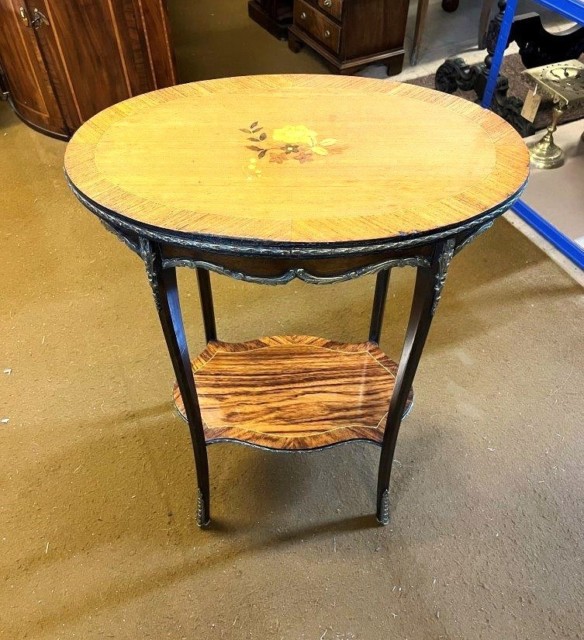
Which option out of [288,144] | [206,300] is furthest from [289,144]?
[206,300]

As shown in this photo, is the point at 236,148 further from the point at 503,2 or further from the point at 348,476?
the point at 503,2

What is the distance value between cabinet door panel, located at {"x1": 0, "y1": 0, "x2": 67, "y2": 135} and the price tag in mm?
1781

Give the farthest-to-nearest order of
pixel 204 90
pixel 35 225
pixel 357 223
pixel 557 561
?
1. pixel 35 225
2. pixel 557 561
3. pixel 204 90
4. pixel 357 223

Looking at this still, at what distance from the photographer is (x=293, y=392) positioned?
1.26 metres

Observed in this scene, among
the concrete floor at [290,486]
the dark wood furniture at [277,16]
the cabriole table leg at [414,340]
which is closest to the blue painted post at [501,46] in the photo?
the concrete floor at [290,486]

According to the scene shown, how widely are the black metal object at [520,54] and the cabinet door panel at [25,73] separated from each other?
162 centimetres

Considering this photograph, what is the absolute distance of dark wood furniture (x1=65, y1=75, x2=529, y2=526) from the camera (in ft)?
2.56

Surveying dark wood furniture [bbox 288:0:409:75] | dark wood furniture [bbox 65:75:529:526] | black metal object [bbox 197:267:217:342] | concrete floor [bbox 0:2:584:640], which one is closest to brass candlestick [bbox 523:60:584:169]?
concrete floor [bbox 0:2:584:640]

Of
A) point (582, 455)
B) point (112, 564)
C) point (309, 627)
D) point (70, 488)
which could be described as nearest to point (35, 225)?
point (70, 488)

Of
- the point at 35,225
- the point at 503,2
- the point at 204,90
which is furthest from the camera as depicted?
the point at 503,2

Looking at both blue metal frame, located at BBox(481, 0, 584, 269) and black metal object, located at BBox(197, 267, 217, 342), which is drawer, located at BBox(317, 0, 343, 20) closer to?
blue metal frame, located at BBox(481, 0, 584, 269)

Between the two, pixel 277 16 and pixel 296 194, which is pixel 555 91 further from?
pixel 277 16

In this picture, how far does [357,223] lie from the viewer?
78 centimetres

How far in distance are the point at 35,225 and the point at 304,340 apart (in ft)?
3.86
